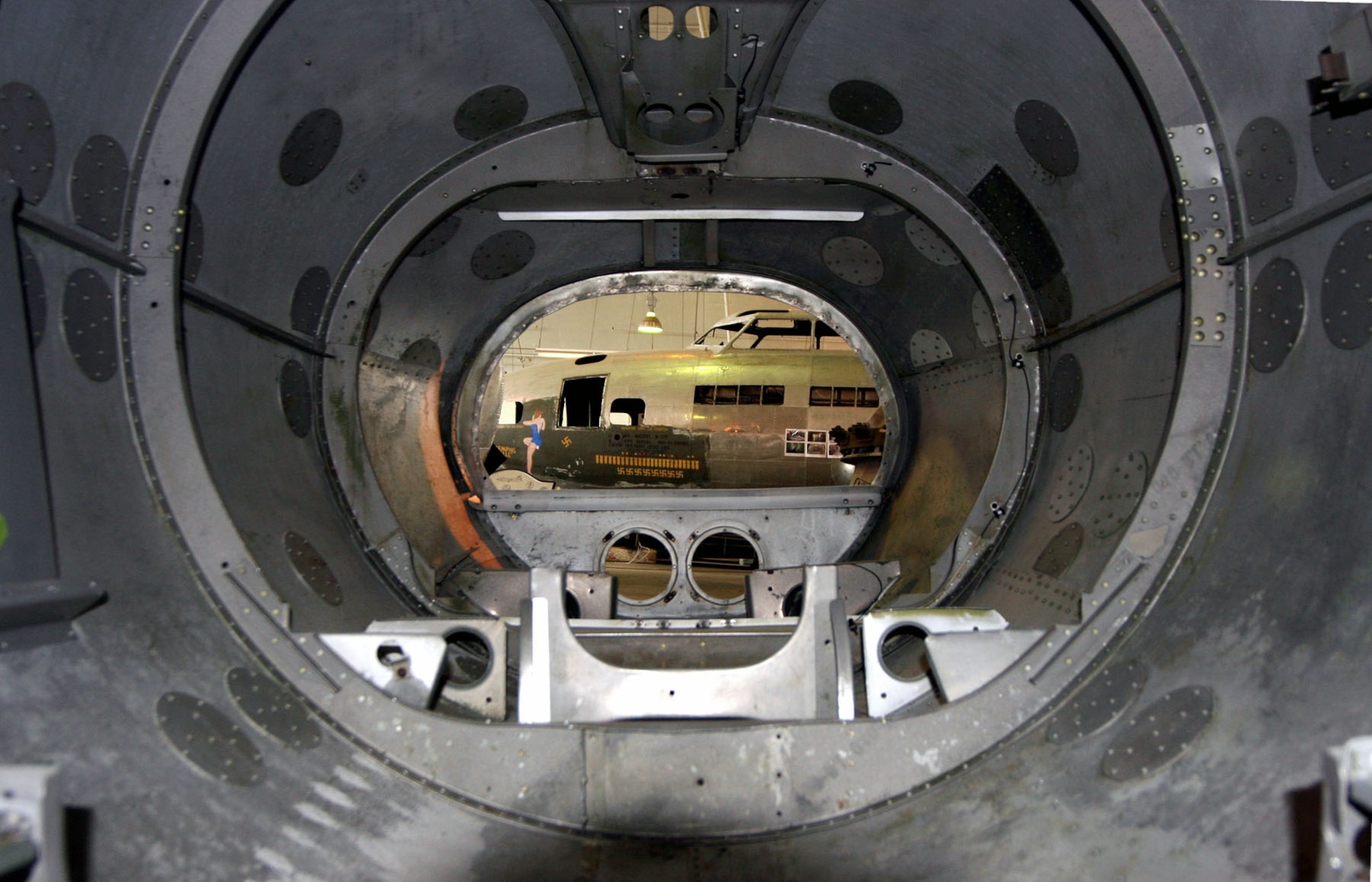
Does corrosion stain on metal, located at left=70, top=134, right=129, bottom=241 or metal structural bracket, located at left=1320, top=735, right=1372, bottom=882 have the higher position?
corrosion stain on metal, located at left=70, top=134, right=129, bottom=241

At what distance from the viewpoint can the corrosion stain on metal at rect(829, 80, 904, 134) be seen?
13.7 ft

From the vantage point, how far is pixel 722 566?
11.5 meters

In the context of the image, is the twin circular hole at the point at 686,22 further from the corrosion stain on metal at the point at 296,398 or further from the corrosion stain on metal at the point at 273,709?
the corrosion stain on metal at the point at 273,709

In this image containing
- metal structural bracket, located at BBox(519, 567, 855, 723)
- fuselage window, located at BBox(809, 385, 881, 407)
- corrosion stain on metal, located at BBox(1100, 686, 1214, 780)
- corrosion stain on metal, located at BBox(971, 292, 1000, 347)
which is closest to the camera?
corrosion stain on metal, located at BBox(1100, 686, 1214, 780)

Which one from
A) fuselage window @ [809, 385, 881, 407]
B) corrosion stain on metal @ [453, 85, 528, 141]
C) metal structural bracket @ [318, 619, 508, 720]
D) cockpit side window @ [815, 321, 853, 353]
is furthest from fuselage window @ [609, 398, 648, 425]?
metal structural bracket @ [318, 619, 508, 720]

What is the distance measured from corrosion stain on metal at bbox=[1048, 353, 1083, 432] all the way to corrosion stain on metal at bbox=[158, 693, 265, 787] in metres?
3.59

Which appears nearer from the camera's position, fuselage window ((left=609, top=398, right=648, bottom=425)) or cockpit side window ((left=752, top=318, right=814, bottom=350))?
fuselage window ((left=609, top=398, right=648, bottom=425))

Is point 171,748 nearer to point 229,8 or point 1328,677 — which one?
point 229,8

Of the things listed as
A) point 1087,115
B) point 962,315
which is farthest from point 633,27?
point 962,315

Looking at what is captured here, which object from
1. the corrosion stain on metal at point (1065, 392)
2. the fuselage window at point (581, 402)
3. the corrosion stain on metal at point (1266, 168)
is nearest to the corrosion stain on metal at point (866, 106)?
the corrosion stain on metal at point (1065, 392)

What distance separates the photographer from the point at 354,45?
3.57 m

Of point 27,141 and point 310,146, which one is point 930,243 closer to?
point 310,146

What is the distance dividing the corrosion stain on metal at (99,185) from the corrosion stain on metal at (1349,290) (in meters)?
3.70

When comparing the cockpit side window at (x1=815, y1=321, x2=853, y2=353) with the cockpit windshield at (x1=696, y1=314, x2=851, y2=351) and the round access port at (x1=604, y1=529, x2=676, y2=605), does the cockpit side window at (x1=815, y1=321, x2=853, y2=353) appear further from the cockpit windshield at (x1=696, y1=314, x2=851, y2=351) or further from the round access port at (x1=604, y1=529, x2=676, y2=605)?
the round access port at (x1=604, y1=529, x2=676, y2=605)
